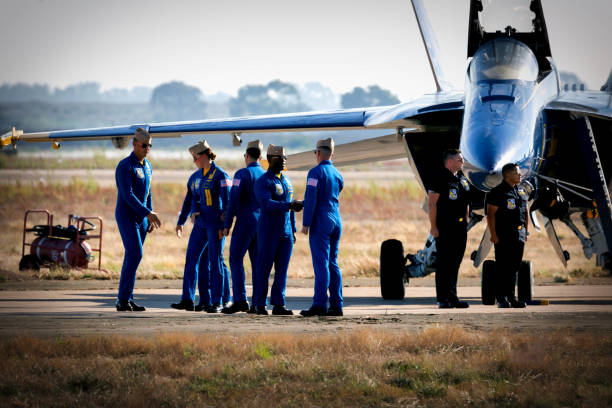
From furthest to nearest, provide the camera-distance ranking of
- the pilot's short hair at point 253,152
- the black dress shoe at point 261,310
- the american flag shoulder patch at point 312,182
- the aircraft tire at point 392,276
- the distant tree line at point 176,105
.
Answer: the distant tree line at point 176,105 < the aircraft tire at point 392,276 < the pilot's short hair at point 253,152 < the black dress shoe at point 261,310 < the american flag shoulder patch at point 312,182

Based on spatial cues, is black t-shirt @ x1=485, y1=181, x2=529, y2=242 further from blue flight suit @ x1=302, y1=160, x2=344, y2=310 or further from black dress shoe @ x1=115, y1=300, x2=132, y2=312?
black dress shoe @ x1=115, y1=300, x2=132, y2=312

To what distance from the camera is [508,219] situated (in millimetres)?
11062

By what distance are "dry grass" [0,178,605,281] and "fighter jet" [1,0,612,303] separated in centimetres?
465

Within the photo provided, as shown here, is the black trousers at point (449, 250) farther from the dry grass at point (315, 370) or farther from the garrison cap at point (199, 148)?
the garrison cap at point (199, 148)

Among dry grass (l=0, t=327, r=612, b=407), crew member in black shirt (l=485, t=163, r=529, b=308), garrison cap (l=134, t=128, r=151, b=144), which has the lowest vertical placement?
dry grass (l=0, t=327, r=612, b=407)

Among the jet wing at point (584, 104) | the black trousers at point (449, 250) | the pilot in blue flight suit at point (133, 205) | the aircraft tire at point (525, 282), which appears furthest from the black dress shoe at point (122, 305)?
the jet wing at point (584, 104)

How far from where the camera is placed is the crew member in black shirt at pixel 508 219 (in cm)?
1101

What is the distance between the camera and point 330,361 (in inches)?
319

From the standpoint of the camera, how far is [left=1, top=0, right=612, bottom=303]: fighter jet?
11570 millimetres

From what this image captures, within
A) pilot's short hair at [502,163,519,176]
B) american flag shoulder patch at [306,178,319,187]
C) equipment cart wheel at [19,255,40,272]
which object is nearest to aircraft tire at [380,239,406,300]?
pilot's short hair at [502,163,519,176]

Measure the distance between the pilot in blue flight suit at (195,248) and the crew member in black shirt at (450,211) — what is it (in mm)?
2890

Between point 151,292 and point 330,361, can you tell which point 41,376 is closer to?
point 330,361

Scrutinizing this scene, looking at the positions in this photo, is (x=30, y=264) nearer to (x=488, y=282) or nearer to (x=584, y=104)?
(x=488, y=282)

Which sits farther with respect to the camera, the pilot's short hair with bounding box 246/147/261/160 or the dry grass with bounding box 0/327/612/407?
the pilot's short hair with bounding box 246/147/261/160
